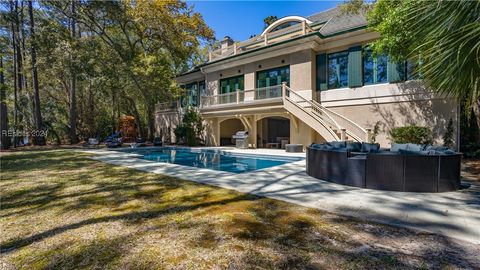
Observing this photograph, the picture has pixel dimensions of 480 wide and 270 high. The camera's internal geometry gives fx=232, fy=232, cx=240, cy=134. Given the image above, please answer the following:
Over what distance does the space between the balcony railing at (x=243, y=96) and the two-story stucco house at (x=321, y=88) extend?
7 centimetres

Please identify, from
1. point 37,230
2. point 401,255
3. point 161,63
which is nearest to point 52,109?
point 161,63

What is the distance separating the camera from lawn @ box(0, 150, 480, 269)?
2740 millimetres

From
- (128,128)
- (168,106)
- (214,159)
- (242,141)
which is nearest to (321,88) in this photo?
(242,141)

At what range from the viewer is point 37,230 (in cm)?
366

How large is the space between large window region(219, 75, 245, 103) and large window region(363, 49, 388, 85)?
28.7 feet

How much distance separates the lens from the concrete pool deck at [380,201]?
151 inches

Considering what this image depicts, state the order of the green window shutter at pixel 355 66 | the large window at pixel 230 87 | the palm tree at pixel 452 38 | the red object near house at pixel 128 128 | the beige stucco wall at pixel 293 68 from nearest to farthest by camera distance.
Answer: the palm tree at pixel 452 38 → the green window shutter at pixel 355 66 → the beige stucco wall at pixel 293 68 → the large window at pixel 230 87 → the red object near house at pixel 128 128

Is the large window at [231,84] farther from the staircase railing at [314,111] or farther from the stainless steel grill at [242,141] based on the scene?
the staircase railing at [314,111]

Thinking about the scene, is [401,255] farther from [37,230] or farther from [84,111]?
[84,111]

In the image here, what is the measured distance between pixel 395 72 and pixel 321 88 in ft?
13.1

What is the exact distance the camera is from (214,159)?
526 inches

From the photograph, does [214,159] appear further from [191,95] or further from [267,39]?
[191,95]

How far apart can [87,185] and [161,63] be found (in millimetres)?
15249

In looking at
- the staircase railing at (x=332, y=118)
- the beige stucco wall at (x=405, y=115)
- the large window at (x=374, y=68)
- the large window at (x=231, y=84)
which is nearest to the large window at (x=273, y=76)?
the large window at (x=231, y=84)
